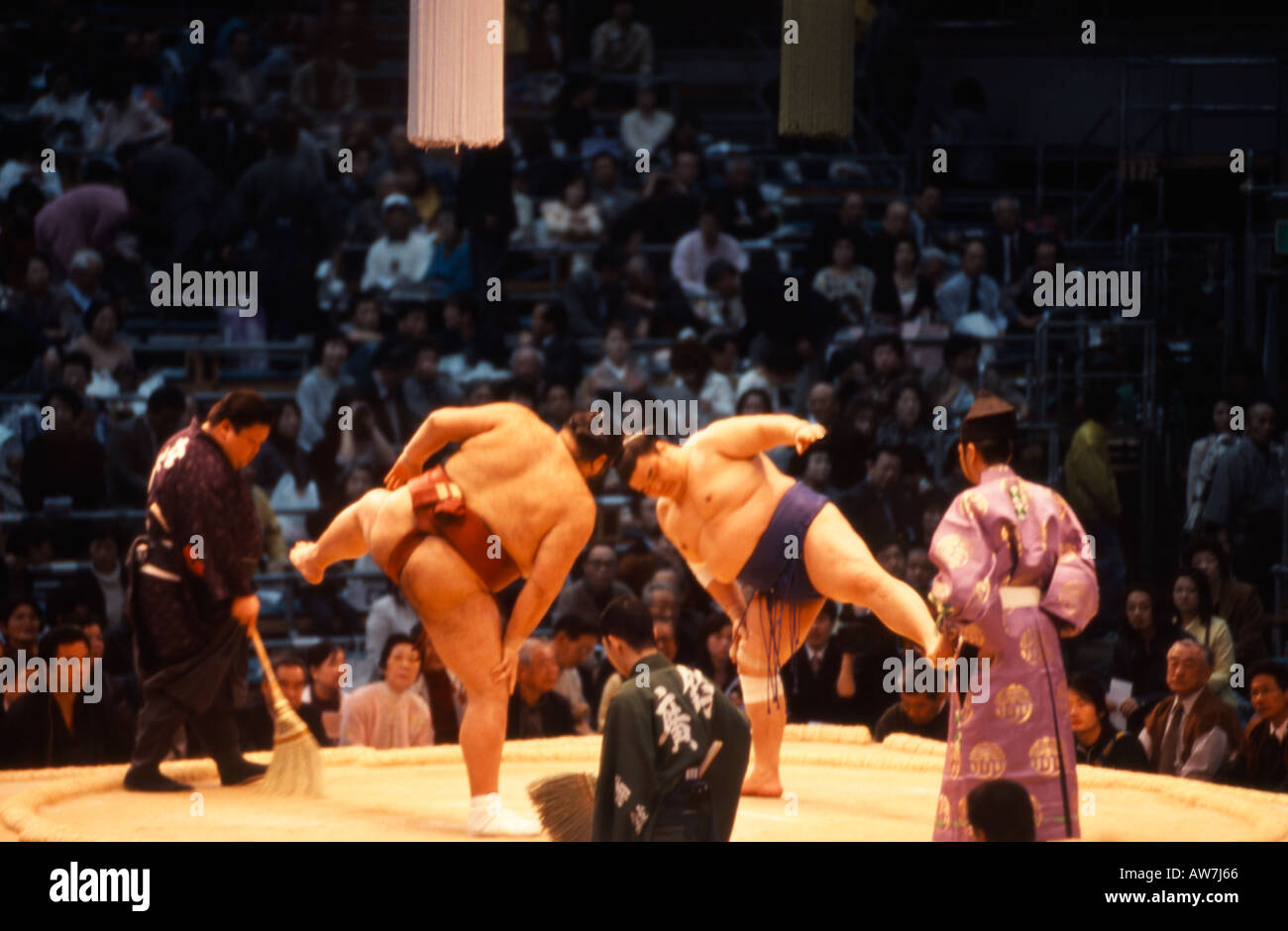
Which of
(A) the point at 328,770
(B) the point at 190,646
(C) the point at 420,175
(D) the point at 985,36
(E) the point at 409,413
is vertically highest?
(D) the point at 985,36

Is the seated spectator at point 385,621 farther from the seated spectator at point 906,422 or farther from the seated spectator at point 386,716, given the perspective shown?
the seated spectator at point 906,422

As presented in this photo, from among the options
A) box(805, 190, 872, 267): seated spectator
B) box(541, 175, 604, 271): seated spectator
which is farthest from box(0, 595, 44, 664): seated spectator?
box(805, 190, 872, 267): seated spectator

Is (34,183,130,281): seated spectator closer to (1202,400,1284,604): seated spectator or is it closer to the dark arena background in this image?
the dark arena background

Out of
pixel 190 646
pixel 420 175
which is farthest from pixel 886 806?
pixel 420 175

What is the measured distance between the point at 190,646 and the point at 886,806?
147 centimetres

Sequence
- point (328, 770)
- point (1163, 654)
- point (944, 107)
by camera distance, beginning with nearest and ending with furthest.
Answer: point (328, 770) → point (1163, 654) → point (944, 107)

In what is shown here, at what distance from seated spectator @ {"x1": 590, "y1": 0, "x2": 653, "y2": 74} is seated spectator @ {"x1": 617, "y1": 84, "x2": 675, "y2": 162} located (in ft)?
1.24

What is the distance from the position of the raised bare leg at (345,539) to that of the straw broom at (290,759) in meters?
0.19

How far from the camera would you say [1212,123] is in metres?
7.66

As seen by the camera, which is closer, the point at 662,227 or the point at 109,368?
the point at 109,368

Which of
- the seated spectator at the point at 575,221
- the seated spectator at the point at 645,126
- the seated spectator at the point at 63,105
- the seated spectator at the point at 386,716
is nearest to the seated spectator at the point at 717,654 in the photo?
the seated spectator at the point at 386,716

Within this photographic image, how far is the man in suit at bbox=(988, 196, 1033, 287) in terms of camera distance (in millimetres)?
6535

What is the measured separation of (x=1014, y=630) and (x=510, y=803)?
1221 millimetres

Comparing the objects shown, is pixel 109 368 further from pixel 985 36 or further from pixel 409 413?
pixel 985 36
